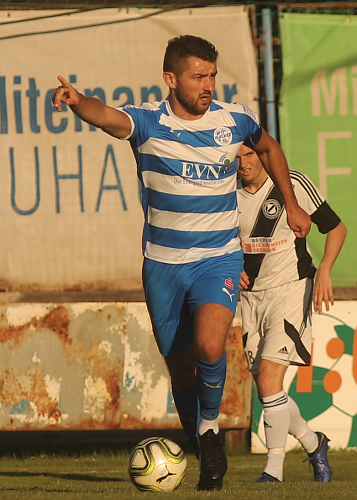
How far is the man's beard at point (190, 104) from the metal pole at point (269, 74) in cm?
351

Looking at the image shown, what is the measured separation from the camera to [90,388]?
7.87 m

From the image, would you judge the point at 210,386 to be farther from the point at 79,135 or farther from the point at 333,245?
the point at 79,135

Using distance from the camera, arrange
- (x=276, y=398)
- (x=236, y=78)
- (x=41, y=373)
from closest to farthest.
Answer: (x=276, y=398), (x=41, y=373), (x=236, y=78)

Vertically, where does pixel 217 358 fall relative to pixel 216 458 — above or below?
above

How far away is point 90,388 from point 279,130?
315 centimetres

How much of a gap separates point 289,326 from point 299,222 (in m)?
1.39

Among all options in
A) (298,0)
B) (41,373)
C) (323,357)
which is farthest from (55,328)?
(298,0)

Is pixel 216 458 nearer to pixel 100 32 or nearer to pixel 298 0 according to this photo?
pixel 100 32

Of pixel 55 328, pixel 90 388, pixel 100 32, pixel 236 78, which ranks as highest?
pixel 100 32

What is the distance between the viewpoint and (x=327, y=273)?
612 centimetres

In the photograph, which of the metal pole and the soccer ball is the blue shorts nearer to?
the soccer ball

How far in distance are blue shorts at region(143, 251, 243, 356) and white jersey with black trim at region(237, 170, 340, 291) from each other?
4.33 ft

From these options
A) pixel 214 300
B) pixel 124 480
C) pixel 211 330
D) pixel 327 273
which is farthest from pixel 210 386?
pixel 124 480

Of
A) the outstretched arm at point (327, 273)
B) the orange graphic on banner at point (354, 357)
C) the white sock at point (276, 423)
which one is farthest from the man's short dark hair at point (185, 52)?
the orange graphic on banner at point (354, 357)
